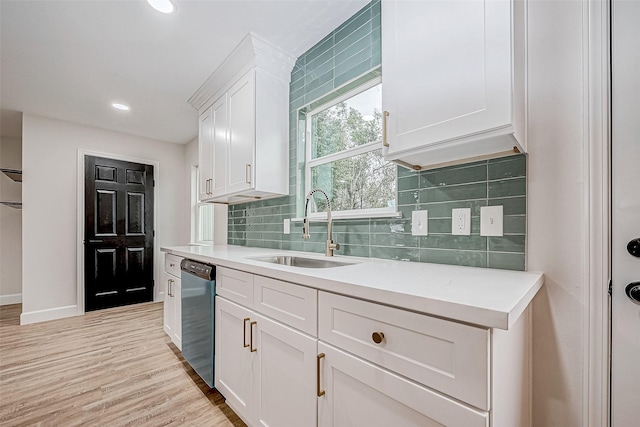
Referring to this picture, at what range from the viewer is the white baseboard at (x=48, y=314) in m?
3.29

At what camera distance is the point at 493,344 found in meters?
0.65

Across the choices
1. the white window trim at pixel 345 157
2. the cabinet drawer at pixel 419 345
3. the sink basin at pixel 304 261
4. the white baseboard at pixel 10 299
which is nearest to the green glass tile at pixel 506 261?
the white window trim at pixel 345 157

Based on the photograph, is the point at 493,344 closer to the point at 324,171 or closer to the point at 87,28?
the point at 324,171

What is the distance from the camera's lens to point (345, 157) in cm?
192

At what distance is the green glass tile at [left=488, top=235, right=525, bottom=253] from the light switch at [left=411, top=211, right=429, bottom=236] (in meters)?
0.28

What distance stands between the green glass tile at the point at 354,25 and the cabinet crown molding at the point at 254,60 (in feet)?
1.62

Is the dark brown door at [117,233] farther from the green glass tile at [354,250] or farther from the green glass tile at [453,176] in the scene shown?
the green glass tile at [453,176]

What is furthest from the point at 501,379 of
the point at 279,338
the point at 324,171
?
the point at 324,171

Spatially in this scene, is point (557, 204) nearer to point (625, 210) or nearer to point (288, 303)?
point (625, 210)

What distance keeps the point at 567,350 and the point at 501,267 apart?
331 mm

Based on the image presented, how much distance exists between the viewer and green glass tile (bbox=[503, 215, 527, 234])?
1.09 meters

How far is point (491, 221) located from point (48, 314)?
4786 mm

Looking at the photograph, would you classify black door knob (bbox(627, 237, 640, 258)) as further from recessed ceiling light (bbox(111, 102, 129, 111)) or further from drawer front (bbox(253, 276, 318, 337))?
recessed ceiling light (bbox(111, 102, 129, 111))

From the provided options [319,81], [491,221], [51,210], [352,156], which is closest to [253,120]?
[319,81]
